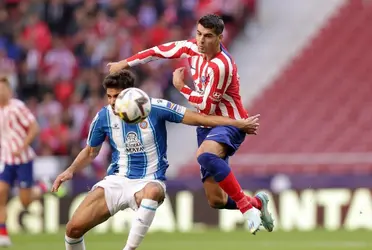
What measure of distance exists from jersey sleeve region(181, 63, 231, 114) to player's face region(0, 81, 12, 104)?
462 centimetres

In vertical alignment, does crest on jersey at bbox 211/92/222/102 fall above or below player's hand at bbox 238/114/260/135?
above

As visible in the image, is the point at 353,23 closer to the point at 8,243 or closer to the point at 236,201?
the point at 8,243

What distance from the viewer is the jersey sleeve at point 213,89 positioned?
37.2 feet

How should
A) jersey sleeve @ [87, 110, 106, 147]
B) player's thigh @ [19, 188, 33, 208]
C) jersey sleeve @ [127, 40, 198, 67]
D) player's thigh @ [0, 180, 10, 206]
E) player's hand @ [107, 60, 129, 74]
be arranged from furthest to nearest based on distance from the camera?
player's thigh @ [19, 188, 33, 208]
player's thigh @ [0, 180, 10, 206]
jersey sleeve @ [127, 40, 198, 67]
player's hand @ [107, 60, 129, 74]
jersey sleeve @ [87, 110, 106, 147]

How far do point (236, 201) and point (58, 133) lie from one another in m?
9.99

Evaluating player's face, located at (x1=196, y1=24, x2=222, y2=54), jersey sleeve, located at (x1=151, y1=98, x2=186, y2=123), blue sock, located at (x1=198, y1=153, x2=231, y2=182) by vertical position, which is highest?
player's face, located at (x1=196, y1=24, x2=222, y2=54)

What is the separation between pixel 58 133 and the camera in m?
21.0

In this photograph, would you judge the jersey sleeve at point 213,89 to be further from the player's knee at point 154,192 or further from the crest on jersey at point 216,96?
→ the player's knee at point 154,192

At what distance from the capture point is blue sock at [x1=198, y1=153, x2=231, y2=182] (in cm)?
1123

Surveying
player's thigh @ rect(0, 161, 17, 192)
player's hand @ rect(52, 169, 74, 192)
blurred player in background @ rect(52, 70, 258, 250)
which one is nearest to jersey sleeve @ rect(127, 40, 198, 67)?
blurred player in background @ rect(52, 70, 258, 250)

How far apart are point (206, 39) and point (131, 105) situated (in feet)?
4.30

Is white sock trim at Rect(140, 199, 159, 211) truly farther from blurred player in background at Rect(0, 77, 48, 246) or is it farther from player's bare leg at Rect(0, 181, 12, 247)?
blurred player in background at Rect(0, 77, 48, 246)

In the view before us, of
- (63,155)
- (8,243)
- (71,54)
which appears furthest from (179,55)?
(71,54)

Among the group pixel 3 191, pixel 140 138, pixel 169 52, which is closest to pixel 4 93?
pixel 3 191
